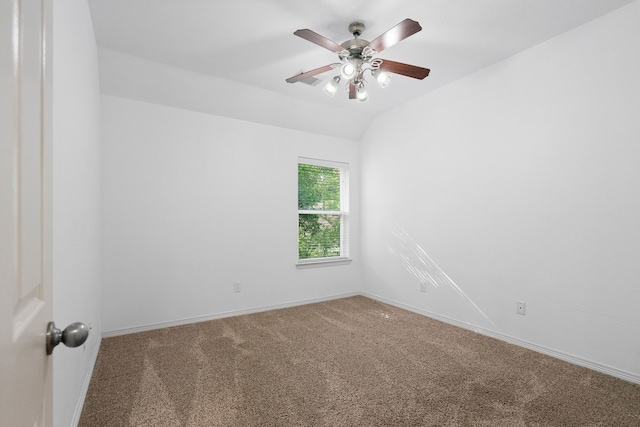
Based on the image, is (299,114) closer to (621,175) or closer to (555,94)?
(555,94)

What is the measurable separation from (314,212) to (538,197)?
2602 mm

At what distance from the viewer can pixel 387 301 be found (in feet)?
14.3

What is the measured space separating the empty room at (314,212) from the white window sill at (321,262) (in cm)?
5

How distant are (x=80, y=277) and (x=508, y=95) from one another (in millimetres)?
3676

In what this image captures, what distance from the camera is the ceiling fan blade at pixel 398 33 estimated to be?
6.07ft

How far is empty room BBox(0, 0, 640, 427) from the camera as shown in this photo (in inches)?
77.0

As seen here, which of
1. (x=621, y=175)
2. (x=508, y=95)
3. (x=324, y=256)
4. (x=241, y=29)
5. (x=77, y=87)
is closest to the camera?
(x=77, y=87)

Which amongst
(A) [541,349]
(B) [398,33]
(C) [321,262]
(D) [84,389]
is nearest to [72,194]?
(D) [84,389]

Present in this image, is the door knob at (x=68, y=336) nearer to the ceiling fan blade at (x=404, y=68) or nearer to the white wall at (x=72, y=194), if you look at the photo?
the white wall at (x=72, y=194)

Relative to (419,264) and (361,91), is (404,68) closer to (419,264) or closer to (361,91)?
(361,91)

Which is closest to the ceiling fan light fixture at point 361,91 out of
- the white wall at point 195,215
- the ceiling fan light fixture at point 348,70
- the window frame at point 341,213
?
the ceiling fan light fixture at point 348,70

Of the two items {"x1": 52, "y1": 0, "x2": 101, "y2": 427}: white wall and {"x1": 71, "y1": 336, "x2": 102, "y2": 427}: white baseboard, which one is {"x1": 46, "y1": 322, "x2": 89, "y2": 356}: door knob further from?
{"x1": 71, "y1": 336, "x2": 102, "y2": 427}: white baseboard

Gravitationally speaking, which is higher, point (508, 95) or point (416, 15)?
point (416, 15)

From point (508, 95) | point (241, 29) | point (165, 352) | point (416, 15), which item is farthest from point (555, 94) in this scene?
point (165, 352)
